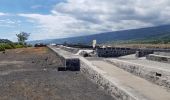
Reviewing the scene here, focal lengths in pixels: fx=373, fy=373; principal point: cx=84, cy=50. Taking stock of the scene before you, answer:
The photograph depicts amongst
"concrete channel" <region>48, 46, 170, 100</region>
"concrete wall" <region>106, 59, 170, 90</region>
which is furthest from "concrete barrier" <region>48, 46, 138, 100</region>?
"concrete wall" <region>106, 59, 170, 90</region>

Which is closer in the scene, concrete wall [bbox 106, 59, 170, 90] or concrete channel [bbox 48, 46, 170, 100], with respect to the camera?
concrete channel [bbox 48, 46, 170, 100]

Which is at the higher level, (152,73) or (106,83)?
(152,73)

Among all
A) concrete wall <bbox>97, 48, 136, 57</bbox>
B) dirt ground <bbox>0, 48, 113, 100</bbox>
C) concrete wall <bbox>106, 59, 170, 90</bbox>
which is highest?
concrete wall <bbox>106, 59, 170, 90</bbox>

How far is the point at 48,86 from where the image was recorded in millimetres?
18719

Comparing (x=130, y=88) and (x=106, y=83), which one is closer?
(x=130, y=88)

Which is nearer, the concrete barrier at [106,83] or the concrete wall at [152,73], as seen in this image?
the concrete barrier at [106,83]

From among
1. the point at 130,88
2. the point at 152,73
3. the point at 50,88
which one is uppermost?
the point at 152,73

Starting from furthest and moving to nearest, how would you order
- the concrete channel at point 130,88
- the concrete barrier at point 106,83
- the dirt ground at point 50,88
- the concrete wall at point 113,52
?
the concrete wall at point 113,52, the dirt ground at point 50,88, the concrete barrier at point 106,83, the concrete channel at point 130,88

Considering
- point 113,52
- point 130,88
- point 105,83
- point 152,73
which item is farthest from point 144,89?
point 113,52

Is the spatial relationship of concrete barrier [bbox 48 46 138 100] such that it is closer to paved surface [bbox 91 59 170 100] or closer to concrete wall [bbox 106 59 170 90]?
paved surface [bbox 91 59 170 100]

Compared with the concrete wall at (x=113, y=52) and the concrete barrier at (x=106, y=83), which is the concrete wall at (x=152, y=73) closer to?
the concrete barrier at (x=106, y=83)

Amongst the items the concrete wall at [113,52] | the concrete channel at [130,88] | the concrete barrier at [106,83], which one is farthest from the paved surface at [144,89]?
the concrete wall at [113,52]

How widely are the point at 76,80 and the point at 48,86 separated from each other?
2.30 meters

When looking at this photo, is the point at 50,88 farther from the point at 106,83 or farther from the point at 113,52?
the point at 113,52
